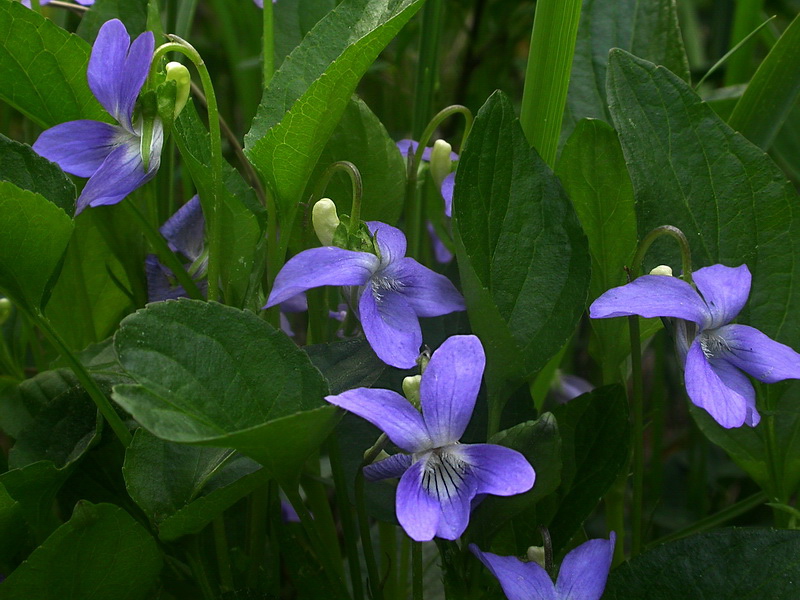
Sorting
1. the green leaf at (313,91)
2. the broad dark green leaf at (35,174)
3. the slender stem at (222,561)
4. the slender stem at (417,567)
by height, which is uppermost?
the green leaf at (313,91)

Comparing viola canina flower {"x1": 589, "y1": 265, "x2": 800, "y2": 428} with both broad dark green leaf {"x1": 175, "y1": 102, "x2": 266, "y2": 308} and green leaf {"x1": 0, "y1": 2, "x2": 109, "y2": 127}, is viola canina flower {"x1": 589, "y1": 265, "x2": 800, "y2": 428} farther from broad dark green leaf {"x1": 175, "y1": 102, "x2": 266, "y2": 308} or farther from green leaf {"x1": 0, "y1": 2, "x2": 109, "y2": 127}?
green leaf {"x1": 0, "y1": 2, "x2": 109, "y2": 127}

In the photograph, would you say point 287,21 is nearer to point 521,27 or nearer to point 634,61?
point 634,61

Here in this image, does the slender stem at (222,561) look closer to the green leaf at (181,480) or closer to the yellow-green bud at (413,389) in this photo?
the green leaf at (181,480)

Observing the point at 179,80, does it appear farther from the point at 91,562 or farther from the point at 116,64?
the point at 91,562

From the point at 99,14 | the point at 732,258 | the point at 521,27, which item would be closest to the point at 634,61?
the point at 732,258

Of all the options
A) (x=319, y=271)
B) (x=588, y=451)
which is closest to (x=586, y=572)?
(x=588, y=451)

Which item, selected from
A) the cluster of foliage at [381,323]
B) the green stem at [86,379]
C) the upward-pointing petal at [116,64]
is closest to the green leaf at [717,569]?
the cluster of foliage at [381,323]

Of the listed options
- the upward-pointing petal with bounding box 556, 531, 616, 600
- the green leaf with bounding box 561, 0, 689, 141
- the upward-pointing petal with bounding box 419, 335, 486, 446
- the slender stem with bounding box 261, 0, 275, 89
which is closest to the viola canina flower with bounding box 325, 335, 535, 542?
the upward-pointing petal with bounding box 419, 335, 486, 446
